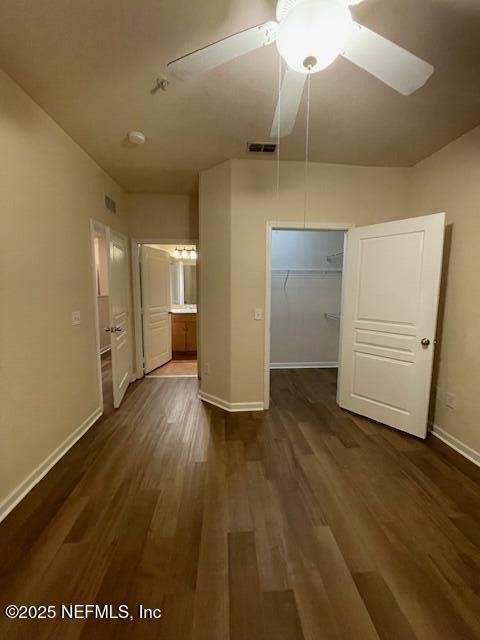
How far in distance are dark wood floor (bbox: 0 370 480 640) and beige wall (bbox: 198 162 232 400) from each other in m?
0.80

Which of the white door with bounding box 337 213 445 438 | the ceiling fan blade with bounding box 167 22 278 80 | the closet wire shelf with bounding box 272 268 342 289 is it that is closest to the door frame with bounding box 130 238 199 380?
the closet wire shelf with bounding box 272 268 342 289

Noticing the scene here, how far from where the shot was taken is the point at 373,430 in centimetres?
255

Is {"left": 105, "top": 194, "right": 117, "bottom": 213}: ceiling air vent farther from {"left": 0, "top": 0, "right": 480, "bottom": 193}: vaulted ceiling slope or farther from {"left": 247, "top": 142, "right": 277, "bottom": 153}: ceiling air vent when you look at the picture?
{"left": 247, "top": 142, "right": 277, "bottom": 153}: ceiling air vent

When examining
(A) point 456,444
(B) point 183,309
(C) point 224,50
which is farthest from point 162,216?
(A) point 456,444

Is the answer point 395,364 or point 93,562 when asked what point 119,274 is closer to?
point 93,562

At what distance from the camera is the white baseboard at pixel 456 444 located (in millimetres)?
2121

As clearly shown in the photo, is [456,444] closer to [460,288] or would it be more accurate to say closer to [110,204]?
[460,288]

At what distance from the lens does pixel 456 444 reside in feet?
7.50

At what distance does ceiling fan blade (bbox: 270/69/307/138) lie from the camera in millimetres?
1268

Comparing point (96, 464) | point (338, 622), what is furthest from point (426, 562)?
point (96, 464)

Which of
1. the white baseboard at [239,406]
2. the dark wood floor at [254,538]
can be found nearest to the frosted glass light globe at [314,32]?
the dark wood floor at [254,538]

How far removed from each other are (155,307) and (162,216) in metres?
1.36

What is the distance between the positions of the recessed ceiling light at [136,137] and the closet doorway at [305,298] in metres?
2.48

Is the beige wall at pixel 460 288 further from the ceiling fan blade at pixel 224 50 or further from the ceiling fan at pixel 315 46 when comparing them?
the ceiling fan blade at pixel 224 50
